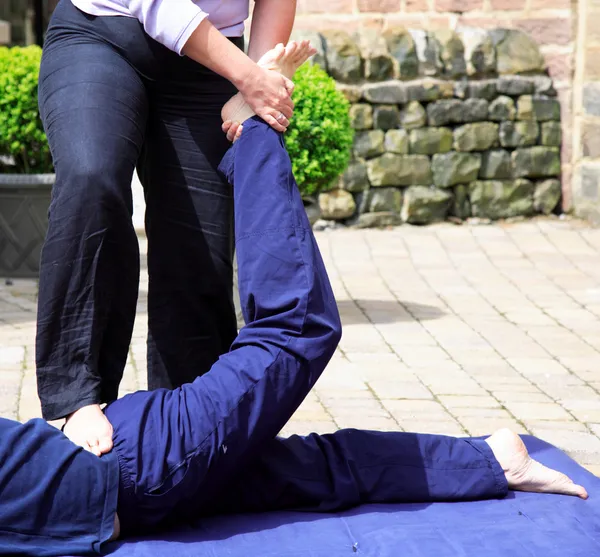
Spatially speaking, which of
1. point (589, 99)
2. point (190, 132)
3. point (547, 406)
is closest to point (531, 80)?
point (589, 99)

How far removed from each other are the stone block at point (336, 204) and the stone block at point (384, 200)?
0.14 meters

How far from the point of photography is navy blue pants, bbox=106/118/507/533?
2250 millimetres

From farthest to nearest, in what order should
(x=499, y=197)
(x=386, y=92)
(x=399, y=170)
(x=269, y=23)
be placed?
(x=499, y=197) < (x=399, y=170) < (x=386, y=92) < (x=269, y=23)

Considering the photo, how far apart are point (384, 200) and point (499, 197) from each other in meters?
0.86

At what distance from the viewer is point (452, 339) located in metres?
4.61

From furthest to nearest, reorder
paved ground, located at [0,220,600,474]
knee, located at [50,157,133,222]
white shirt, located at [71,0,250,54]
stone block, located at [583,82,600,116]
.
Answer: stone block, located at [583,82,600,116]
paved ground, located at [0,220,600,474]
white shirt, located at [71,0,250,54]
knee, located at [50,157,133,222]

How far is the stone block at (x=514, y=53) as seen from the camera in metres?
7.64

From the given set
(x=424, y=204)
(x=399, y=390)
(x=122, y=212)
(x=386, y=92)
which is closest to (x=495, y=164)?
(x=424, y=204)

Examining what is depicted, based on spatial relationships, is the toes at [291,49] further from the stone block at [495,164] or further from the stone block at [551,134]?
the stone block at [551,134]

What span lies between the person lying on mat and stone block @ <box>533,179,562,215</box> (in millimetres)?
5408

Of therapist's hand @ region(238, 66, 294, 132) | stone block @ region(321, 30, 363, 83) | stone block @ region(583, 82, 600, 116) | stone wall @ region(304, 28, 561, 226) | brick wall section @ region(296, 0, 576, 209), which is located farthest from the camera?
brick wall section @ region(296, 0, 576, 209)

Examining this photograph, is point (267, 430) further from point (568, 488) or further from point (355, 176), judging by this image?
point (355, 176)

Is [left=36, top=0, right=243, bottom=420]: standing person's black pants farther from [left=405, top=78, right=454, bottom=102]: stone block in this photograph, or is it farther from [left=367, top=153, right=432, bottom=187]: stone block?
[left=405, top=78, right=454, bottom=102]: stone block

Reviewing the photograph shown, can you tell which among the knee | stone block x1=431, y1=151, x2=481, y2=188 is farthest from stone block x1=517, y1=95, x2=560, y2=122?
the knee
